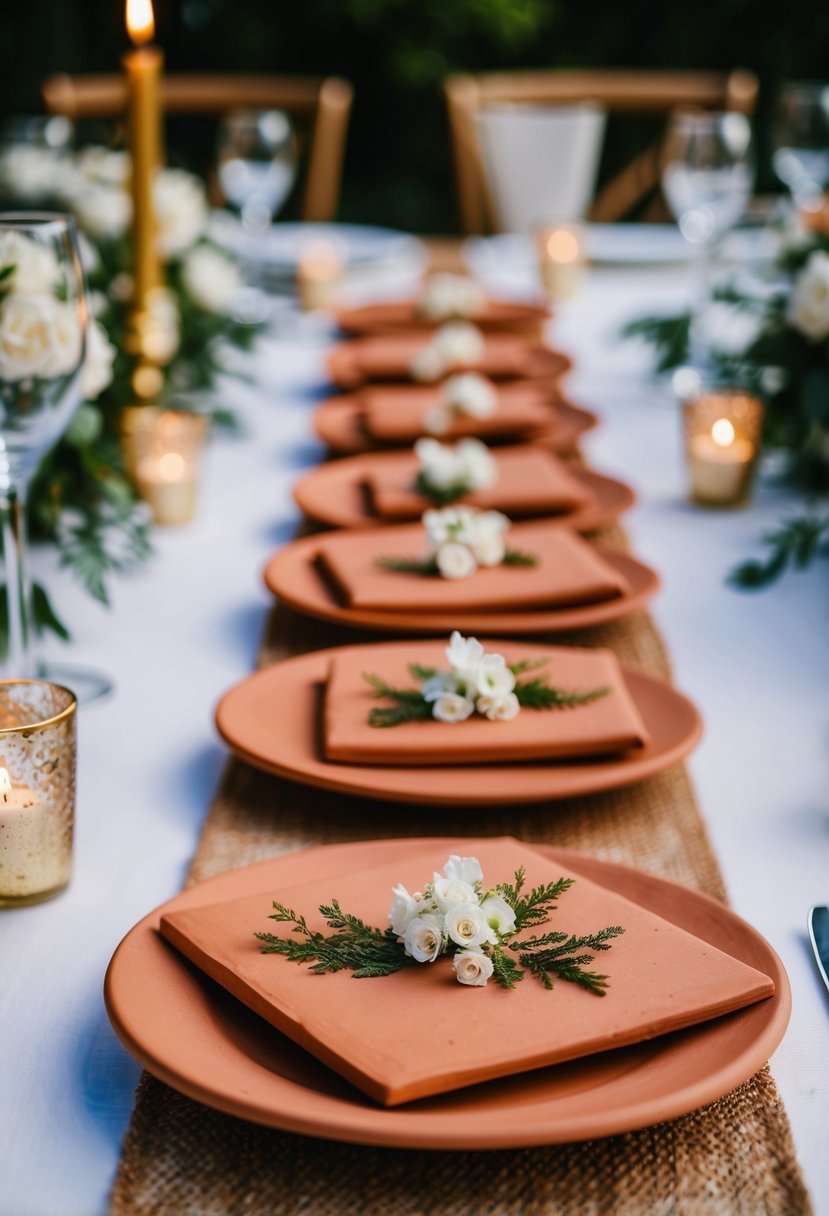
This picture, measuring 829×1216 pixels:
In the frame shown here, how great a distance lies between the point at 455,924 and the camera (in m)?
0.59

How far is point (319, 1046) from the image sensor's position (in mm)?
546

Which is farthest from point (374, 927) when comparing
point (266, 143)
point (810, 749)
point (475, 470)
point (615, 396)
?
point (266, 143)

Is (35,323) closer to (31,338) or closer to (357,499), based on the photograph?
(31,338)

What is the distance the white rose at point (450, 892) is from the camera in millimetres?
603

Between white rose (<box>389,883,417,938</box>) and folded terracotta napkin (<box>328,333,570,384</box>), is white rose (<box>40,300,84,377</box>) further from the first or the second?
folded terracotta napkin (<box>328,333,570,384</box>)

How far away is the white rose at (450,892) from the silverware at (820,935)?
0.19 m

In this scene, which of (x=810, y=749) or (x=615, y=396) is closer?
(x=810, y=749)

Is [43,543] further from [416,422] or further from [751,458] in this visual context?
[751,458]

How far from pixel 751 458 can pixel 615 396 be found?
1.52 feet

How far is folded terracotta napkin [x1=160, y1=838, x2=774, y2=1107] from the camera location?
54cm

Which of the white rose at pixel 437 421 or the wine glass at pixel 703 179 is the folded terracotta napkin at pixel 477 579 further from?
the wine glass at pixel 703 179

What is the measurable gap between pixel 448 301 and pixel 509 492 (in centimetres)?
85

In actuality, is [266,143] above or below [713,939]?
above

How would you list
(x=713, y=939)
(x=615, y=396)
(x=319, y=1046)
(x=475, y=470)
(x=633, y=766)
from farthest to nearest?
(x=615, y=396) → (x=475, y=470) → (x=633, y=766) → (x=713, y=939) → (x=319, y=1046)
